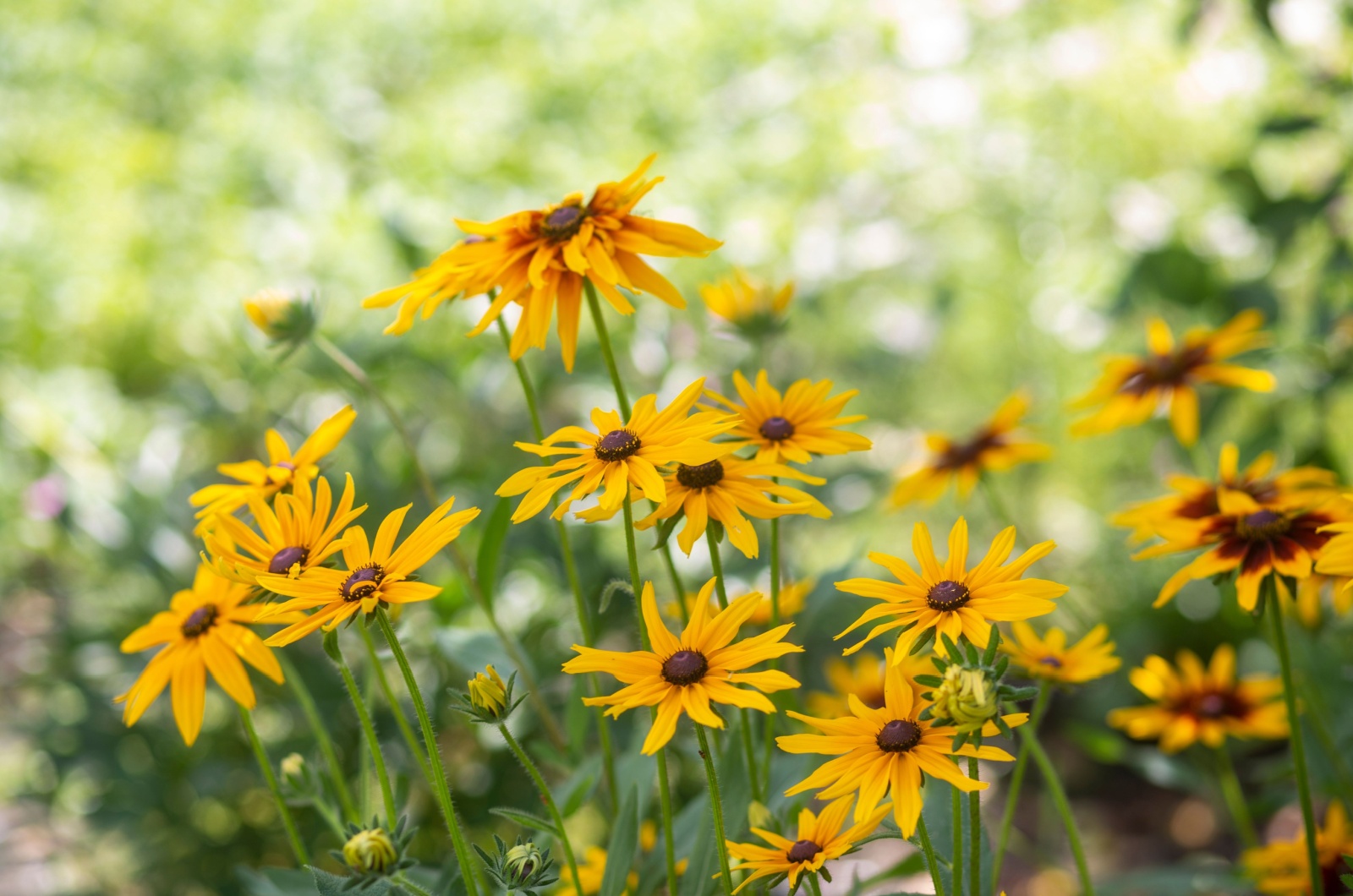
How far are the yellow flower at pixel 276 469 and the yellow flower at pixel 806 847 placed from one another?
31cm

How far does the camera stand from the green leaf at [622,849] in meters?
0.53

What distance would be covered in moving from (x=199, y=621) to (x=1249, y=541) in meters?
0.61

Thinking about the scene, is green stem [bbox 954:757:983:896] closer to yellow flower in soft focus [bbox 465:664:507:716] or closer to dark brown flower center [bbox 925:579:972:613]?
dark brown flower center [bbox 925:579:972:613]

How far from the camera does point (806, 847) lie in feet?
1.55

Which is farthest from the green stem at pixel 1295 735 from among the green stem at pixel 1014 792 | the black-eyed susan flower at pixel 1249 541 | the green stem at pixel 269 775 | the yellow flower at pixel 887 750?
the green stem at pixel 269 775

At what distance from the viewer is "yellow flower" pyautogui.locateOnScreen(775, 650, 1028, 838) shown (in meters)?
0.42

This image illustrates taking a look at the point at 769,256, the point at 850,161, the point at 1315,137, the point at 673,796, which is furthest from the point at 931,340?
the point at 673,796

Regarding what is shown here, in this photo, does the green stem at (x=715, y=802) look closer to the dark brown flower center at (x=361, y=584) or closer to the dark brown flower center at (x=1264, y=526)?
the dark brown flower center at (x=361, y=584)

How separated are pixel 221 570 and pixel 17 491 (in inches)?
56.4

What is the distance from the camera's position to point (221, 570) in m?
0.47

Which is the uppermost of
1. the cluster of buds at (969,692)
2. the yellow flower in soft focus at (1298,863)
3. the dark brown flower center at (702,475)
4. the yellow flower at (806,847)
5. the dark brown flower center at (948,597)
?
the dark brown flower center at (702,475)

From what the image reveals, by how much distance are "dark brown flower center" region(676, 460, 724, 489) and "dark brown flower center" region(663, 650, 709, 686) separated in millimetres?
90

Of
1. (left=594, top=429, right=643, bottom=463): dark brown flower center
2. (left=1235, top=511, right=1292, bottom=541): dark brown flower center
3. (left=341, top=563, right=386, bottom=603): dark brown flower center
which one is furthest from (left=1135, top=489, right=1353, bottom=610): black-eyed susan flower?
(left=341, top=563, right=386, bottom=603): dark brown flower center

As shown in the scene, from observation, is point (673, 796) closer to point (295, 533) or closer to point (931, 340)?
point (295, 533)
